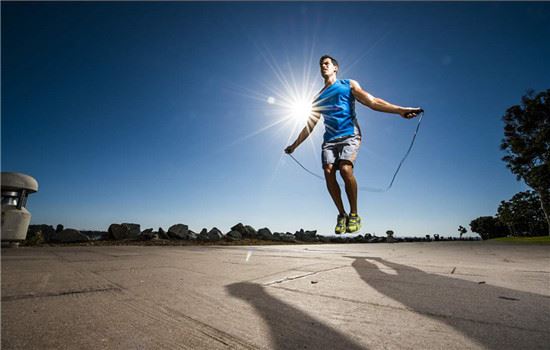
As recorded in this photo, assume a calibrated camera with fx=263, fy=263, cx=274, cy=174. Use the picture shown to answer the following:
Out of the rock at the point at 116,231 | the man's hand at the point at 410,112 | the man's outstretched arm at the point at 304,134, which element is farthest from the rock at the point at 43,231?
the man's hand at the point at 410,112

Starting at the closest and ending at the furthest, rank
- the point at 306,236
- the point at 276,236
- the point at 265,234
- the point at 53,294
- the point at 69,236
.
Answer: the point at 53,294, the point at 69,236, the point at 265,234, the point at 276,236, the point at 306,236

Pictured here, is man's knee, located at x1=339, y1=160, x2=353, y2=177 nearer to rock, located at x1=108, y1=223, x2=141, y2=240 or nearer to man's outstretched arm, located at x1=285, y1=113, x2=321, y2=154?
man's outstretched arm, located at x1=285, y1=113, x2=321, y2=154

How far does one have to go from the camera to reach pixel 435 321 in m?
0.75

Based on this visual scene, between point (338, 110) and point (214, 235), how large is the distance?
26.3 ft

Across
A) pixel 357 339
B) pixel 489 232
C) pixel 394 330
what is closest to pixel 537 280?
pixel 394 330

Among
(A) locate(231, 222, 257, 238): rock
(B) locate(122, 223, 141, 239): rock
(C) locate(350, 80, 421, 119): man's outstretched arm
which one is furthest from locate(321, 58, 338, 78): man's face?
(A) locate(231, 222, 257, 238): rock

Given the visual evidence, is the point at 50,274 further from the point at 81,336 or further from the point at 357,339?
the point at 357,339

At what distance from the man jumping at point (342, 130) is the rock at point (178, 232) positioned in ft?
23.5

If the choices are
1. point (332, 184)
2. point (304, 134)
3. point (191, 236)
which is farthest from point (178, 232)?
point (332, 184)

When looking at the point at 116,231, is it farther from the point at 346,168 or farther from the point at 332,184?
the point at 346,168

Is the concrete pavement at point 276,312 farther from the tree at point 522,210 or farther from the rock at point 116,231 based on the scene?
the tree at point 522,210

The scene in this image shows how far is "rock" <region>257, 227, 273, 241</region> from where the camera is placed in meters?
12.1

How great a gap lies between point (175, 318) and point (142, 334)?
0.13 m

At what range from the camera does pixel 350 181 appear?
278cm
